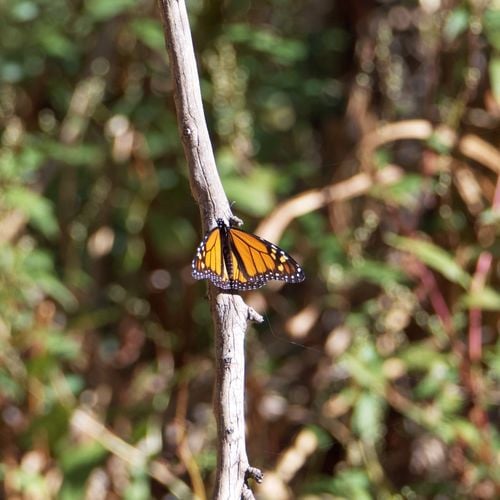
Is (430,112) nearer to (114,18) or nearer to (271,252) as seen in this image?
(114,18)

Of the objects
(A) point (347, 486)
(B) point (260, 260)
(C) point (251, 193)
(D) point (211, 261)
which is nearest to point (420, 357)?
(A) point (347, 486)

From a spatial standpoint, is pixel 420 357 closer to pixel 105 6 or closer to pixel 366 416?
pixel 366 416

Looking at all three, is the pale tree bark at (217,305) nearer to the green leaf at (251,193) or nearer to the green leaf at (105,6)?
the green leaf at (251,193)

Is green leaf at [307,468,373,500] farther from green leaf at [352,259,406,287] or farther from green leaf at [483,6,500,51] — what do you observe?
green leaf at [483,6,500,51]

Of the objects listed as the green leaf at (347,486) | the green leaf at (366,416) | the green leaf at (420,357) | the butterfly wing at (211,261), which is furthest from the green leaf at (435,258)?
the butterfly wing at (211,261)

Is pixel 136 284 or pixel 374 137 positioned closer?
pixel 374 137

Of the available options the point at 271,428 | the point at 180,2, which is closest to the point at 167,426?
the point at 271,428
